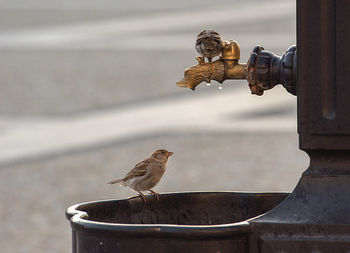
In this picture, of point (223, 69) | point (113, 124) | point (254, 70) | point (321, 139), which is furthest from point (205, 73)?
point (113, 124)

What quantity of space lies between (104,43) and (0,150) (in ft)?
41.5

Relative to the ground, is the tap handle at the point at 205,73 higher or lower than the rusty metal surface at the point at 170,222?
higher

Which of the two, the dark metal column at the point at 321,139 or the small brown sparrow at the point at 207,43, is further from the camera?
the small brown sparrow at the point at 207,43

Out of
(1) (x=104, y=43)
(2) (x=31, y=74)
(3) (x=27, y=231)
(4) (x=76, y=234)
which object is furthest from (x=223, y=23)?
(4) (x=76, y=234)

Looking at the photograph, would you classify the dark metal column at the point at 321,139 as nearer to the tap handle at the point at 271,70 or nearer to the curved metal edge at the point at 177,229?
the curved metal edge at the point at 177,229

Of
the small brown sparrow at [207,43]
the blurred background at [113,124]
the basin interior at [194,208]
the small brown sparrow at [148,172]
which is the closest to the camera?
the small brown sparrow at [207,43]

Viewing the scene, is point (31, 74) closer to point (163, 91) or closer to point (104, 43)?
point (163, 91)

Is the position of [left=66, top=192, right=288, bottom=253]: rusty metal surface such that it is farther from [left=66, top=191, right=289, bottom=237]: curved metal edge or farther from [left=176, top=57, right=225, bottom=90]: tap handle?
[left=176, top=57, right=225, bottom=90]: tap handle

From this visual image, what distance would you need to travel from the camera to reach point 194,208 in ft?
9.05

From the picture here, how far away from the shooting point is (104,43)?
80.6ft

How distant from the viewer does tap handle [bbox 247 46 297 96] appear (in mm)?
2451

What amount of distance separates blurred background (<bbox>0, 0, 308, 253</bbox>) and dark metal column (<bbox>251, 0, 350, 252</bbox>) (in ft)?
18.7

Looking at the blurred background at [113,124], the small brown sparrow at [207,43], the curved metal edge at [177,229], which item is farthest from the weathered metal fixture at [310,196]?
the blurred background at [113,124]

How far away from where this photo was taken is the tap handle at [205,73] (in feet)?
8.81
